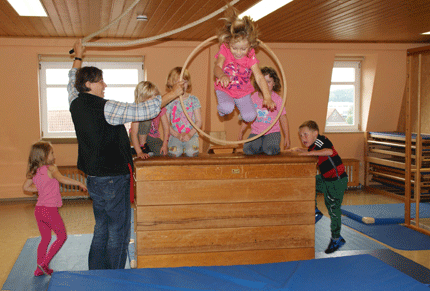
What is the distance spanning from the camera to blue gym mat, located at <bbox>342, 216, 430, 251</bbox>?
450 cm

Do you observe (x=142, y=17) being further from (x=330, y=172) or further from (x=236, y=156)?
(x=330, y=172)

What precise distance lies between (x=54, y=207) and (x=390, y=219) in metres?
4.41

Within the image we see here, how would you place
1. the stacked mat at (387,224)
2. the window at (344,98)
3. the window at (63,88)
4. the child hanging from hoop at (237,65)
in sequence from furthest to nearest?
the window at (344,98) → the window at (63,88) → the stacked mat at (387,224) → the child hanging from hoop at (237,65)

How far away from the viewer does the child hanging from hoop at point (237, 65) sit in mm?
2764

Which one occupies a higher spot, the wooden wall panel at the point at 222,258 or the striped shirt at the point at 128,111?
the striped shirt at the point at 128,111

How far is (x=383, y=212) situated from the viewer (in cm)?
584

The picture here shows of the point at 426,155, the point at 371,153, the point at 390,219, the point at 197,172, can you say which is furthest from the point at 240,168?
the point at 371,153

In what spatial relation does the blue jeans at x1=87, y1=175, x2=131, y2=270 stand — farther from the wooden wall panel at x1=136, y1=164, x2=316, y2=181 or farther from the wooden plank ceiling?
the wooden plank ceiling

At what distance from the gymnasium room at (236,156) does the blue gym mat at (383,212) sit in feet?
0.12

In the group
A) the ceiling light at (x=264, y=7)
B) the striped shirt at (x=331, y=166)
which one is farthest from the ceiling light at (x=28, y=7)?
the striped shirt at (x=331, y=166)

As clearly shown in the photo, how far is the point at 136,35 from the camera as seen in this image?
6.69m

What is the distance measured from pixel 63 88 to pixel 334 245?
5749mm

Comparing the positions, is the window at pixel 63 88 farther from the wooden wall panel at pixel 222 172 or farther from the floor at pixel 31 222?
the wooden wall panel at pixel 222 172

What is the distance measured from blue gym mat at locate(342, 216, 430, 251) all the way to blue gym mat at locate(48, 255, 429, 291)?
2023 millimetres
